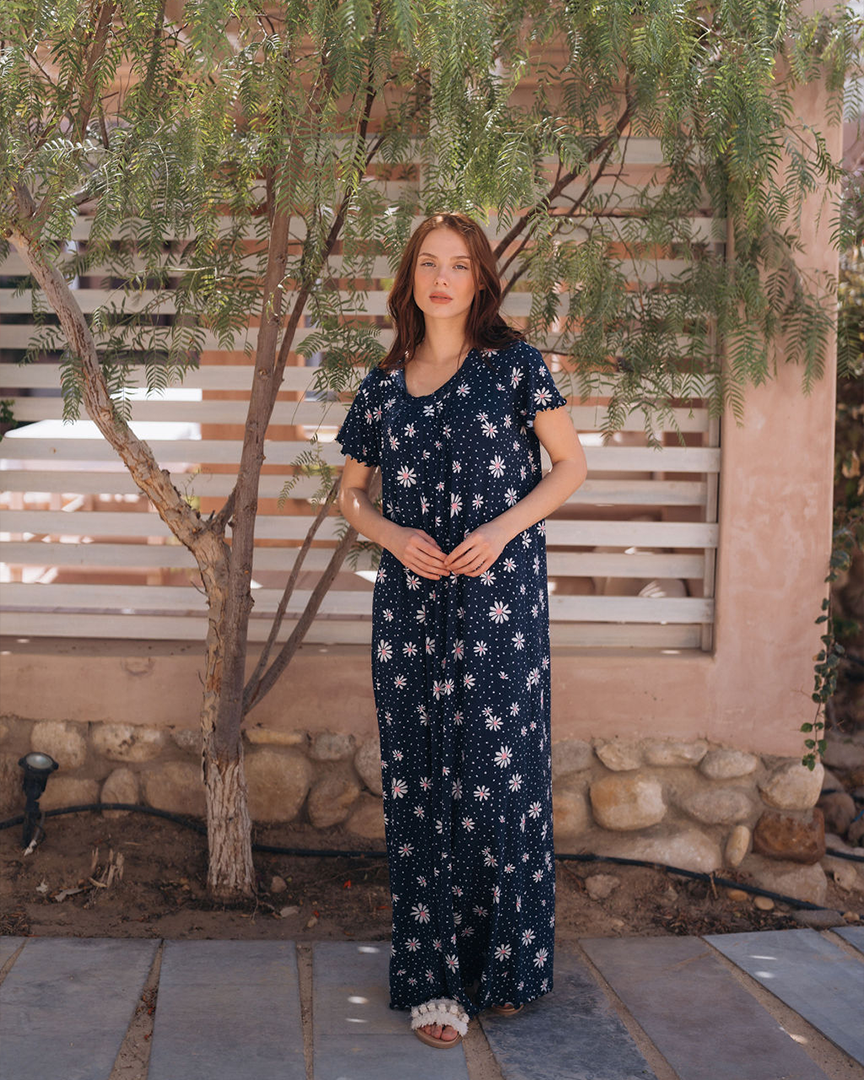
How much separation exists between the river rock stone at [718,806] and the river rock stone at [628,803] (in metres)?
0.11

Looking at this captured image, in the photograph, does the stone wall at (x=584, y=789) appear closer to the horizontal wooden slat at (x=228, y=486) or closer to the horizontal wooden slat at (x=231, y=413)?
the horizontal wooden slat at (x=228, y=486)

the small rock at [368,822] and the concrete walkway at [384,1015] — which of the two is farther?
the small rock at [368,822]

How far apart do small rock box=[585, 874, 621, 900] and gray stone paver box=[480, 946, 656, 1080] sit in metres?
0.64

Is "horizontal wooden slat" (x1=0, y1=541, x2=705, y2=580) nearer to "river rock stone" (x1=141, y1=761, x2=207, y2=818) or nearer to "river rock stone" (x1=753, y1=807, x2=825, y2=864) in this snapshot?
"river rock stone" (x1=141, y1=761, x2=207, y2=818)

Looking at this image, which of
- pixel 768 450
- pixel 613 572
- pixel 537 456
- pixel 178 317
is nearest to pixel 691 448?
pixel 768 450

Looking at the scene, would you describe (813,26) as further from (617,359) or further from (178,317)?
(178,317)

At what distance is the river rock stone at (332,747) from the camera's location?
12.0 feet

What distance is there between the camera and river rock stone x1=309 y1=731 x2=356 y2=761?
3.65 m

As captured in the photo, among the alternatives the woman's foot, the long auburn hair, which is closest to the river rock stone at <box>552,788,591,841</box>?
the woman's foot

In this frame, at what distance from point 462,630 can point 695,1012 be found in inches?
46.9

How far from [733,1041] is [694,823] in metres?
1.12

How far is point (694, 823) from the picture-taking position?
364cm

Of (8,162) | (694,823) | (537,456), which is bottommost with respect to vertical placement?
(694,823)

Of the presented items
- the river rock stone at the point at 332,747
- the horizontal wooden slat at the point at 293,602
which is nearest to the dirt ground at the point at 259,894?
the river rock stone at the point at 332,747
